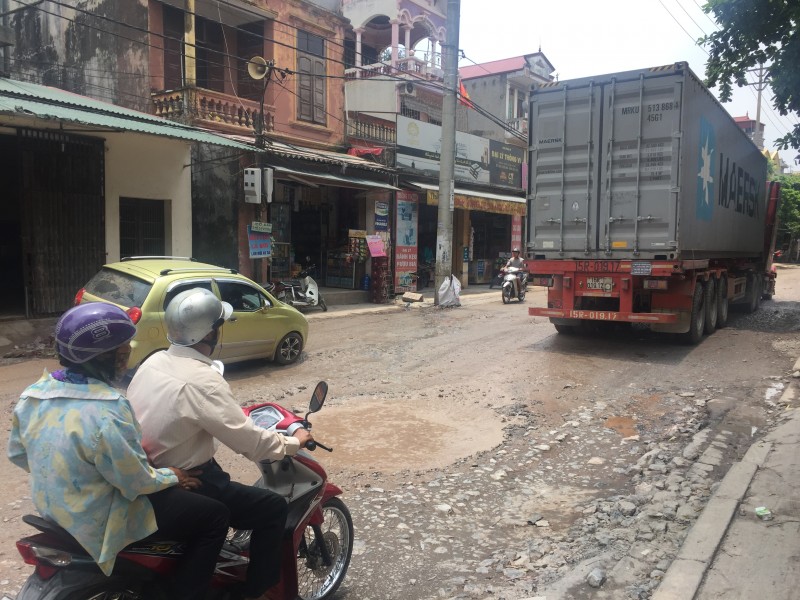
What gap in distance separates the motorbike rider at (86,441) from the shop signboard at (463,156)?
16.0m

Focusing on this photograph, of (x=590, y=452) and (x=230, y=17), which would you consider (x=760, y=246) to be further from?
(x=230, y=17)

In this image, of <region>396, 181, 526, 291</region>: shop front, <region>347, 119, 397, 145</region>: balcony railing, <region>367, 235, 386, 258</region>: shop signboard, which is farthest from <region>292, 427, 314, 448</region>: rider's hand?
<region>347, 119, 397, 145</region>: balcony railing

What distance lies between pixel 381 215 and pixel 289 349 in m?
9.05

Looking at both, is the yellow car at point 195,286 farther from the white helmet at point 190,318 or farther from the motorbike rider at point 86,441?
the motorbike rider at point 86,441

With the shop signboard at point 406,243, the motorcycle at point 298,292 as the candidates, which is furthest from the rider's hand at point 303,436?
the shop signboard at point 406,243

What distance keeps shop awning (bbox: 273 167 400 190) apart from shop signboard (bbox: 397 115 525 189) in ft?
6.06

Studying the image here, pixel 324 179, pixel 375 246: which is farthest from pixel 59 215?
pixel 375 246

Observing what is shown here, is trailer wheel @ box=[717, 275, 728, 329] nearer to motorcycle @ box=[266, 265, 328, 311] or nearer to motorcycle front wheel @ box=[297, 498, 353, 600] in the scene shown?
motorcycle @ box=[266, 265, 328, 311]

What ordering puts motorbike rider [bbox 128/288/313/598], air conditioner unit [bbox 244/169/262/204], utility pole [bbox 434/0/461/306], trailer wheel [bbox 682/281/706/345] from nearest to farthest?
1. motorbike rider [bbox 128/288/313/598]
2. trailer wheel [bbox 682/281/706/345]
3. air conditioner unit [bbox 244/169/262/204]
4. utility pole [bbox 434/0/461/306]

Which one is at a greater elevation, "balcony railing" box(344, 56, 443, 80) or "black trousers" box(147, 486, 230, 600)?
"balcony railing" box(344, 56, 443, 80)

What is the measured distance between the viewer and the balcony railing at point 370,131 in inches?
715

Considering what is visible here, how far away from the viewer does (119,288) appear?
7.36m

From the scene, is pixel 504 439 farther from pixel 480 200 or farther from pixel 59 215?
pixel 480 200

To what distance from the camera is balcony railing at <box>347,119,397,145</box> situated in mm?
18156
